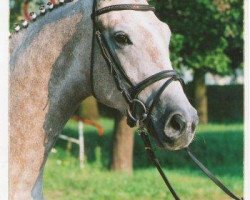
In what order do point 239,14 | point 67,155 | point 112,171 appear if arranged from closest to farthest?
1. point 239,14
2. point 112,171
3. point 67,155

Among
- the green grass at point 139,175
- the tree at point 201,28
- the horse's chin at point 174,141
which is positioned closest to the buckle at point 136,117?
the horse's chin at point 174,141

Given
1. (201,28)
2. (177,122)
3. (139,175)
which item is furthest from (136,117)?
(139,175)

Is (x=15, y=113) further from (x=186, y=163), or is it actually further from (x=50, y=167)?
(x=186, y=163)

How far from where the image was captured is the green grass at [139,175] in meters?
11.5

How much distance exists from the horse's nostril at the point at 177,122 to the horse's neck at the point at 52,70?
2.01ft

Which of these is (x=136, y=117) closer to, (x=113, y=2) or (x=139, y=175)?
(x=113, y=2)

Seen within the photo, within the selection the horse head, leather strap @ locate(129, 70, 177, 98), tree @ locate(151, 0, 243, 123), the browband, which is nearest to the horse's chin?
the horse head

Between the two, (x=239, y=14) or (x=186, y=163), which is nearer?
(x=239, y=14)

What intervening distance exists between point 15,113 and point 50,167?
11.9 m

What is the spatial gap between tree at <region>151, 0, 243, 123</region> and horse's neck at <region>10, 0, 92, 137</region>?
332 inches

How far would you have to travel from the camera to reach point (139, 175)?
1411 cm

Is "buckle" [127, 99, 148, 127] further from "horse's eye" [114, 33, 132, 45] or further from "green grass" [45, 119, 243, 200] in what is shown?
"green grass" [45, 119, 243, 200]
